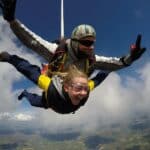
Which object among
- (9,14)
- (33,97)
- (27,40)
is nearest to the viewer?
(9,14)

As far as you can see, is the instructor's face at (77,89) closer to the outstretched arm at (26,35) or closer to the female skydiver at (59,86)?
the female skydiver at (59,86)

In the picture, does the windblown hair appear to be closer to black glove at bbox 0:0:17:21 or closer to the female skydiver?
the female skydiver

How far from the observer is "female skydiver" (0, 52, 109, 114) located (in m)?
5.67

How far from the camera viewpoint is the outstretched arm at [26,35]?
17.6 feet

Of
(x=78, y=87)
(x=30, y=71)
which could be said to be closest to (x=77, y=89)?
(x=78, y=87)

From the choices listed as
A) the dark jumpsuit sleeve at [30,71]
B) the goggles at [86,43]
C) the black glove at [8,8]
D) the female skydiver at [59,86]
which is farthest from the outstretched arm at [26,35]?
the goggles at [86,43]

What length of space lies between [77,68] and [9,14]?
149 centimetres

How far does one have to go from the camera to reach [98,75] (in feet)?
22.8

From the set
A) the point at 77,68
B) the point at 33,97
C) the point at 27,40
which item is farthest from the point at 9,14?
the point at 33,97

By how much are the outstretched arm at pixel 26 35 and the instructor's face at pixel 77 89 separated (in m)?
0.83

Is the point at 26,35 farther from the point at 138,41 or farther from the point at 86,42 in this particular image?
the point at 138,41

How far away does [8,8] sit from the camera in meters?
5.30

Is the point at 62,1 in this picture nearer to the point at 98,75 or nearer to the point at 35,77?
the point at 35,77

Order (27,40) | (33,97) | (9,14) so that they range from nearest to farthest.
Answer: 1. (9,14)
2. (27,40)
3. (33,97)
